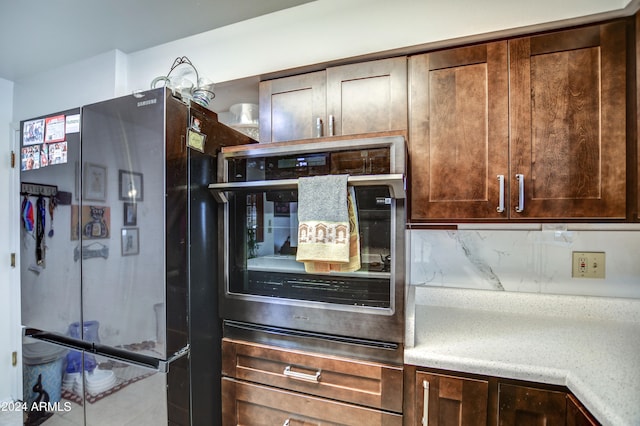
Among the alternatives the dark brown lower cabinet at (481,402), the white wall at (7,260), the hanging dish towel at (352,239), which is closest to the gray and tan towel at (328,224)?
the hanging dish towel at (352,239)

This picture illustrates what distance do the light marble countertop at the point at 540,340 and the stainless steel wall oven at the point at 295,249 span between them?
0.51 feet

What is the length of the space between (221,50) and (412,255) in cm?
163

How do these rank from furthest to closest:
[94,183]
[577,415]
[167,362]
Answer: [94,183]
[167,362]
[577,415]

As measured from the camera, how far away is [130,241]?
3.38 feet

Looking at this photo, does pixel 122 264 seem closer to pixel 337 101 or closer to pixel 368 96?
pixel 337 101

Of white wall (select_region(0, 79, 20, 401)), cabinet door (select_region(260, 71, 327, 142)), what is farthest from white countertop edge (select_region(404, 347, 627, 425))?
white wall (select_region(0, 79, 20, 401))

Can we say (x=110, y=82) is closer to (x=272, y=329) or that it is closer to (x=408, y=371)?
(x=272, y=329)

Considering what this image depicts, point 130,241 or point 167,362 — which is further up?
point 130,241

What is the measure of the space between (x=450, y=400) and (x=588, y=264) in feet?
3.33

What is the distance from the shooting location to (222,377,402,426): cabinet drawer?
1.01 m

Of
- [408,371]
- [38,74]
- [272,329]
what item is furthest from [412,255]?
[38,74]

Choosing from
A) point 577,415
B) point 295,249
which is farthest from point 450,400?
point 295,249

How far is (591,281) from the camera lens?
1.33m

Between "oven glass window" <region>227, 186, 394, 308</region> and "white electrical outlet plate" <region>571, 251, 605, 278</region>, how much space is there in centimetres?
104
